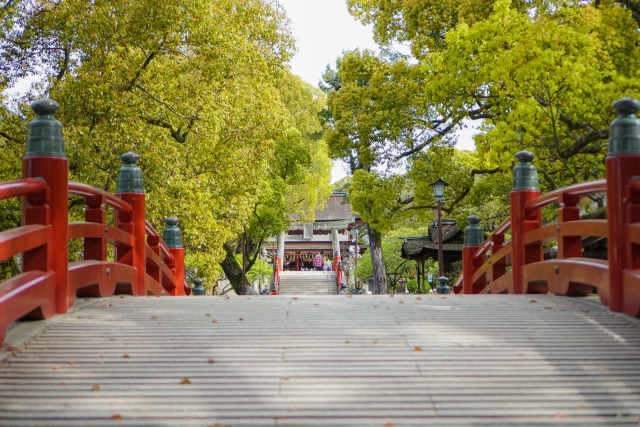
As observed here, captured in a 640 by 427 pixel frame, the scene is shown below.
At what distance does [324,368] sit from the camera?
3.87 meters

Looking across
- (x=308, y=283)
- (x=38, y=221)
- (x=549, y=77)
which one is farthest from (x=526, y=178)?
(x=308, y=283)

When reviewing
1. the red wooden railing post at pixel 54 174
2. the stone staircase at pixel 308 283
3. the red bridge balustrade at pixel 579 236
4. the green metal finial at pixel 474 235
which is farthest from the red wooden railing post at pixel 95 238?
the stone staircase at pixel 308 283

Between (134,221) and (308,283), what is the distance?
31080 mm

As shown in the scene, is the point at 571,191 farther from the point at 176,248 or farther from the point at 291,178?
the point at 291,178

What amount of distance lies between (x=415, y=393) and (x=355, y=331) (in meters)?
1.05

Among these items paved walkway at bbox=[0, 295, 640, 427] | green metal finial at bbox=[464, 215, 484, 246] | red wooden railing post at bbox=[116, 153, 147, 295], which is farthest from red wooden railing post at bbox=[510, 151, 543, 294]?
red wooden railing post at bbox=[116, 153, 147, 295]

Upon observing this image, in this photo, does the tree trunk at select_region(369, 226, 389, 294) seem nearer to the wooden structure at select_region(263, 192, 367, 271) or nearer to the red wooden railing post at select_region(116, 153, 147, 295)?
the red wooden railing post at select_region(116, 153, 147, 295)

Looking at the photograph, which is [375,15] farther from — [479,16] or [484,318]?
[484,318]

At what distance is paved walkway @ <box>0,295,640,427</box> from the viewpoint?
3.33m

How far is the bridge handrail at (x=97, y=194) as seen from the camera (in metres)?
5.94

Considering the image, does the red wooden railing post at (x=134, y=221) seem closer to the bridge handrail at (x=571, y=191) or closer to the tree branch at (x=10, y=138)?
the bridge handrail at (x=571, y=191)

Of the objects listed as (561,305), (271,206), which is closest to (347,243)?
(271,206)

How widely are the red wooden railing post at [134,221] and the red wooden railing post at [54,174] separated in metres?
2.47

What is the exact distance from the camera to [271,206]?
28.6 metres
